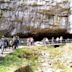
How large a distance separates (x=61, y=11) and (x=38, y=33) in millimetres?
3720

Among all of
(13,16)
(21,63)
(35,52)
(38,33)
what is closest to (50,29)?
(38,33)

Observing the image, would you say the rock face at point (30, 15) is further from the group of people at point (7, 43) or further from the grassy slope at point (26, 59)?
the grassy slope at point (26, 59)

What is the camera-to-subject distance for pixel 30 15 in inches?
1516

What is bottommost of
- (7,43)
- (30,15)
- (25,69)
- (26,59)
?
(26,59)

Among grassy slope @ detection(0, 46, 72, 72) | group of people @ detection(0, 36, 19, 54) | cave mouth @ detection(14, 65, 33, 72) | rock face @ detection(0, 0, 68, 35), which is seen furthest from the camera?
rock face @ detection(0, 0, 68, 35)

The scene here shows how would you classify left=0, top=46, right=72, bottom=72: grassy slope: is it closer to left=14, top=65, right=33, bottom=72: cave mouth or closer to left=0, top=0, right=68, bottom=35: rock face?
left=14, top=65, right=33, bottom=72: cave mouth

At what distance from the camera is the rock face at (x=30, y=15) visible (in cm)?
3825

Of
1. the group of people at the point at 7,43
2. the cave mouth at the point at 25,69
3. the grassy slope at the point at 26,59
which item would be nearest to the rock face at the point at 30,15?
the group of people at the point at 7,43

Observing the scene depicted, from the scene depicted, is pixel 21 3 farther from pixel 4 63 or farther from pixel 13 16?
pixel 4 63

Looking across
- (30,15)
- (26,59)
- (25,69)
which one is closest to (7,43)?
(26,59)

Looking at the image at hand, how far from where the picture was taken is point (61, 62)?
2478cm

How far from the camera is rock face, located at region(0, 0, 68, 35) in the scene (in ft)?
125

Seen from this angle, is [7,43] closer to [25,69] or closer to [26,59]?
[26,59]

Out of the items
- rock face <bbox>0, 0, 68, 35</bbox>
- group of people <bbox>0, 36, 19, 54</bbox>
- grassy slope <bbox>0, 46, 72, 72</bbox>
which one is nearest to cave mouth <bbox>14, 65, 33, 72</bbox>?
grassy slope <bbox>0, 46, 72, 72</bbox>
